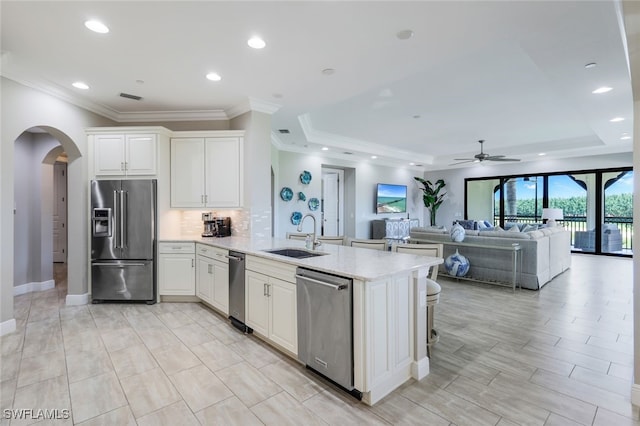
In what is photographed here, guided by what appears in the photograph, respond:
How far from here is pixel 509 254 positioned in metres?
5.08

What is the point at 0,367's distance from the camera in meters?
2.57

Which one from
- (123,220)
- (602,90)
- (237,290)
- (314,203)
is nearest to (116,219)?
(123,220)

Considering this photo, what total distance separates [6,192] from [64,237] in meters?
4.38

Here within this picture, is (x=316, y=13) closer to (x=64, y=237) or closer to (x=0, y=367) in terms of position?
(x=0, y=367)

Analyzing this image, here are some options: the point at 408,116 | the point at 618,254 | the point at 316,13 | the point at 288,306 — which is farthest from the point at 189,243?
the point at 618,254

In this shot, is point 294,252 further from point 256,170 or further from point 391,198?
point 391,198

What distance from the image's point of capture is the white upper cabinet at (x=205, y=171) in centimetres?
445

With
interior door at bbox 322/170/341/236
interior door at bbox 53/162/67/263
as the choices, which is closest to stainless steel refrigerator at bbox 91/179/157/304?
interior door at bbox 53/162/67/263

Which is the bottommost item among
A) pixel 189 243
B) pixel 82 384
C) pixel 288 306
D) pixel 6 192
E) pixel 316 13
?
pixel 82 384

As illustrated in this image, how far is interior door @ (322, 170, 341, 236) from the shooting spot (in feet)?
28.4

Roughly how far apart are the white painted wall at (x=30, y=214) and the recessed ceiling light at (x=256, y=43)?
4.28 meters

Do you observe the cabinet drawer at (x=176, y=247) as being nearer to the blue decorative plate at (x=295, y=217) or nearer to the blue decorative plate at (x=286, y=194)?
the blue decorative plate at (x=286, y=194)

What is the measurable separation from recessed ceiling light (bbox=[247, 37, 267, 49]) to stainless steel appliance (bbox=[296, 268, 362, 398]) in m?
2.04

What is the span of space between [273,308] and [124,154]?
3217 mm
